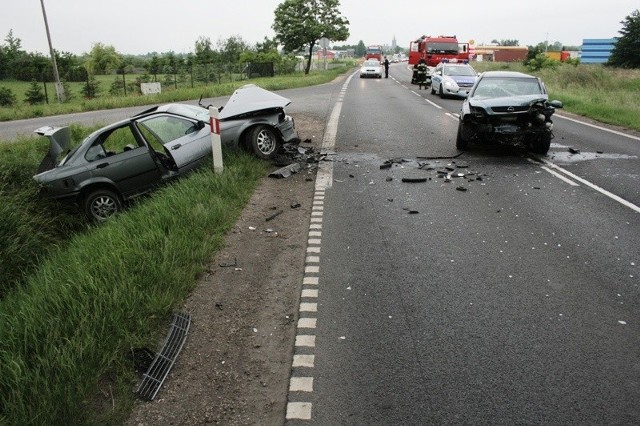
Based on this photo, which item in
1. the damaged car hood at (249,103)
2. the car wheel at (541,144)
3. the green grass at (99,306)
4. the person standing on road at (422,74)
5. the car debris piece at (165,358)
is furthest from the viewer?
the person standing on road at (422,74)

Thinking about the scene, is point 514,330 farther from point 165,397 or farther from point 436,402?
point 165,397

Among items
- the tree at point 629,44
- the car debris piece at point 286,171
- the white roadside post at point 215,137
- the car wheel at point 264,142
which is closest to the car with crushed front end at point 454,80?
the car wheel at point 264,142

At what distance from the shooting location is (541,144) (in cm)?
1133

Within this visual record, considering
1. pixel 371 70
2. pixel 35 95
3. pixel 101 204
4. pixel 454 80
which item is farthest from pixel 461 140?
pixel 371 70

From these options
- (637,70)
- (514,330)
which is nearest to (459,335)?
(514,330)

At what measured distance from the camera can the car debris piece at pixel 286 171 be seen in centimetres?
962

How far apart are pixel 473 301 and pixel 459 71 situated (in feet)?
72.1

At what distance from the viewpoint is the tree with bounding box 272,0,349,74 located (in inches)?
2158

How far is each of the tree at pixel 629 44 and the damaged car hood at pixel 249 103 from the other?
53589 mm

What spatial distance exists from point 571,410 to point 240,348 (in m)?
2.41

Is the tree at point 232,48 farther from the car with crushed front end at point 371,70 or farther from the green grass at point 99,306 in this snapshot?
the green grass at point 99,306

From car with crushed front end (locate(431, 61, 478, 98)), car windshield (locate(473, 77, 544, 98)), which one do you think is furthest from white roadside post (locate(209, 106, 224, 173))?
car with crushed front end (locate(431, 61, 478, 98))

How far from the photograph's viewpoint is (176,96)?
2838cm

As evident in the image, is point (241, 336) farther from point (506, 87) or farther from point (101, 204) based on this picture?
point (506, 87)
